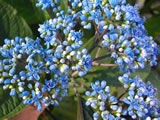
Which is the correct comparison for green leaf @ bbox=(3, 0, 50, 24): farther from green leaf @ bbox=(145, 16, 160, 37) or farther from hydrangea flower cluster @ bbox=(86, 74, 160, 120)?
green leaf @ bbox=(145, 16, 160, 37)

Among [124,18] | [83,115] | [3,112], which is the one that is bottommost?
[83,115]

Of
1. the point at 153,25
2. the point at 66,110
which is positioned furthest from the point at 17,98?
the point at 153,25

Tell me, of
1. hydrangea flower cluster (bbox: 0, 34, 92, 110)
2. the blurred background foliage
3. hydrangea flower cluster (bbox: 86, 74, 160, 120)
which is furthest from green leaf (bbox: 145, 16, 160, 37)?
hydrangea flower cluster (bbox: 0, 34, 92, 110)

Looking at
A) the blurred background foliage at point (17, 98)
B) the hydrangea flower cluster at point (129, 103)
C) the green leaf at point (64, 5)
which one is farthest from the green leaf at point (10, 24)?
the hydrangea flower cluster at point (129, 103)

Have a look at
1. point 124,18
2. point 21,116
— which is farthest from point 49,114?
point 124,18

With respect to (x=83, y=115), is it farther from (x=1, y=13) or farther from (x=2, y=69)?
(x=1, y=13)

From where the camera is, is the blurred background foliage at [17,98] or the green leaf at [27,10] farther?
the green leaf at [27,10]

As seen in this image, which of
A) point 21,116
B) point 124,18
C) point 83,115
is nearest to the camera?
point 124,18

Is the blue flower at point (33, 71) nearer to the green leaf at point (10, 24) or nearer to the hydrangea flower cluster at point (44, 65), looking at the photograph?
the hydrangea flower cluster at point (44, 65)

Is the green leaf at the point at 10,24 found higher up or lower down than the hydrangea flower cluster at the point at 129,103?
higher up
